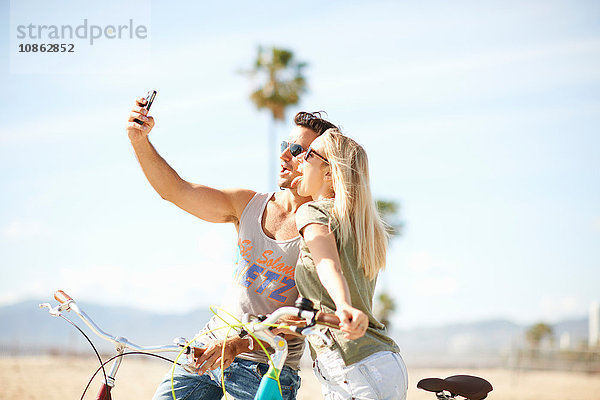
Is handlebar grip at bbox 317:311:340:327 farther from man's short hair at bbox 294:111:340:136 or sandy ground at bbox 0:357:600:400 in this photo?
sandy ground at bbox 0:357:600:400

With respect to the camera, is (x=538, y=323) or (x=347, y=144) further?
(x=538, y=323)

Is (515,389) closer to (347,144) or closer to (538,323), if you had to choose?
(347,144)

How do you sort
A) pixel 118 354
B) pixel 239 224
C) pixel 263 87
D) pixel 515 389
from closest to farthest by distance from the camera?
pixel 118 354 → pixel 239 224 → pixel 515 389 → pixel 263 87

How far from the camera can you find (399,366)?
10.9ft

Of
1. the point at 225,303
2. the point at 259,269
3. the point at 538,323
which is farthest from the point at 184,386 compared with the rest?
the point at 538,323

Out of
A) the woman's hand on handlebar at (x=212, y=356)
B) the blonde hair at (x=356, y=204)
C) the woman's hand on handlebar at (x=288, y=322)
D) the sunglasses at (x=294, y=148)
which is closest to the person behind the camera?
the blonde hair at (x=356, y=204)

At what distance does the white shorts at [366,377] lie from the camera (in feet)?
10.5

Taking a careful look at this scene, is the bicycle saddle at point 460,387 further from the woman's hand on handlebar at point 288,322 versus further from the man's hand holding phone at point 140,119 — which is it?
the man's hand holding phone at point 140,119

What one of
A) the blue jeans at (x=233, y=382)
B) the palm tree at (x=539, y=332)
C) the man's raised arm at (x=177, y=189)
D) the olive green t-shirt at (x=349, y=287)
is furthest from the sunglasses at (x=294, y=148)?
the palm tree at (x=539, y=332)

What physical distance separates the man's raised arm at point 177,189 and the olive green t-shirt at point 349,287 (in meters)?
1.10

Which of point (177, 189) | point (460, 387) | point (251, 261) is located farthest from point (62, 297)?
point (460, 387)

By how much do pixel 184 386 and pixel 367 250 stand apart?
1540 mm

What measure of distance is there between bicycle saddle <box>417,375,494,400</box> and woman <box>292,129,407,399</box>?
0.53 metres

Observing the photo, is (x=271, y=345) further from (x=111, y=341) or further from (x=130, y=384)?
(x=130, y=384)
